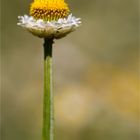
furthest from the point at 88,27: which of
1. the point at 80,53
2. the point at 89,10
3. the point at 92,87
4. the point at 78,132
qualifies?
the point at 78,132

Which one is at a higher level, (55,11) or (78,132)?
(55,11)

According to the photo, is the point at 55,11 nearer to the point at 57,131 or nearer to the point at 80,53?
the point at 57,131

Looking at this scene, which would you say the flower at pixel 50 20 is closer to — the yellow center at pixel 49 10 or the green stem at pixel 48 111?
the yellow center at pixel 49 10

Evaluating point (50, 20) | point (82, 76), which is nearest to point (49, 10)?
point (50, 20)

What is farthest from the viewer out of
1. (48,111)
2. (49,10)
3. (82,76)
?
(82,76)

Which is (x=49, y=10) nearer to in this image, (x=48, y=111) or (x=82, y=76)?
(x=48, y=111)
